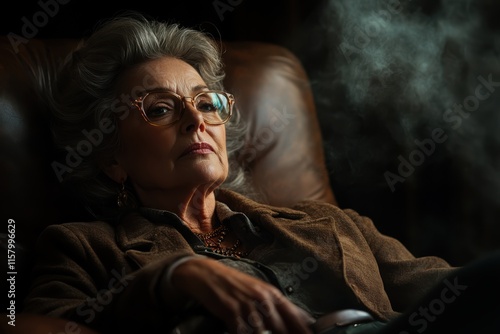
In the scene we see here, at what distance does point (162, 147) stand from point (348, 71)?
997 mm

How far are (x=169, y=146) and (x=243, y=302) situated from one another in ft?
2.08

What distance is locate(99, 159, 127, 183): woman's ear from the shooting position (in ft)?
5.87

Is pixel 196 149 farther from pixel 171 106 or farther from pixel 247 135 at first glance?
pixel 247 135

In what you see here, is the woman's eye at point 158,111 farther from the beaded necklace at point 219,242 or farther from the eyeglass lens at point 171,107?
the beaded necklace at point 219,242

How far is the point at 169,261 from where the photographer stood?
121 centimetres

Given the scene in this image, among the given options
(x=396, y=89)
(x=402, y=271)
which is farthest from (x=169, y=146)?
(x=396, y=89)

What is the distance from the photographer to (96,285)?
59.3 inches

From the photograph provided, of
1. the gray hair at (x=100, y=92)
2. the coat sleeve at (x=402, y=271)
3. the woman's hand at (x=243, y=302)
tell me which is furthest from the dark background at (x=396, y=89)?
the woman's hand at (x=243, y=302)

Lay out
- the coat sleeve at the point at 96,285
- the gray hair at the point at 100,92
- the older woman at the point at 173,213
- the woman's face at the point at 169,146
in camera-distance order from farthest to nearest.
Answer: the gray hair at the point at 100,92
the woman's face at the point at 169,146
the older woman at the point at 173,213
the coat sleeve at the point at 96,285

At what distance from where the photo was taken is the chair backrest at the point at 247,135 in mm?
1701

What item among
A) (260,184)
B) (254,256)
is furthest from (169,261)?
(260,184)

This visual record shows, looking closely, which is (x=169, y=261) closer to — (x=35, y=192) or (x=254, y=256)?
(x=254, y=256)

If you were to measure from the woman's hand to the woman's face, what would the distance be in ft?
1.72

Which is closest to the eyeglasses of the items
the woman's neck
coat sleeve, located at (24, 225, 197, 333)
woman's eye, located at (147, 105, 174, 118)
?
woman's eye, located at (147, 105, 174, 118)
